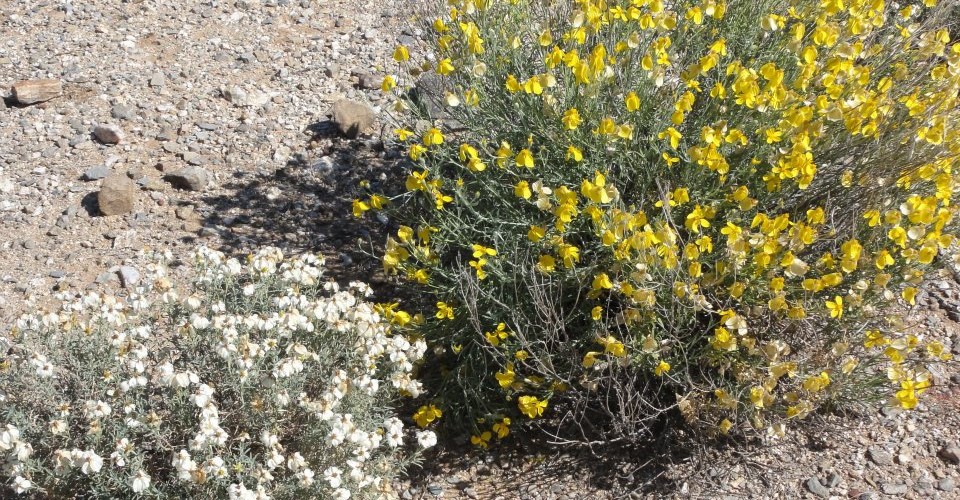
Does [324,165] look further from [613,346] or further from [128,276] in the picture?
[613,346]

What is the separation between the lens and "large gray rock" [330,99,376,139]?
5.06 m

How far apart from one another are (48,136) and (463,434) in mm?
2930

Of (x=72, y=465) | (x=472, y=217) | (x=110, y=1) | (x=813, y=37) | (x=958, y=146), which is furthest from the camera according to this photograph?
(x=110, y=1)

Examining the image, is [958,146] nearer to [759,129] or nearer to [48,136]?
[759,129]

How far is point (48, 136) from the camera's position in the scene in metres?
5.02

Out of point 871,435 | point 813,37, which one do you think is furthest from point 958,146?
point 871,435

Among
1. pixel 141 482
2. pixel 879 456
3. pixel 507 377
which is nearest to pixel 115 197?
pixel 141 482

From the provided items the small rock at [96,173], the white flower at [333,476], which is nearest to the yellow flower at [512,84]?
the white flower at [333,476]

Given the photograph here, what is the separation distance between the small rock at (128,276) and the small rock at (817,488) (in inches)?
118

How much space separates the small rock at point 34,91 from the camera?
5199mm

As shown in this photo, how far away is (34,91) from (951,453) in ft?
16.2

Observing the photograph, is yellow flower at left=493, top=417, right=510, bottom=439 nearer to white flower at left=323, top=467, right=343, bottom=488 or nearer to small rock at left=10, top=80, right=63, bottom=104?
white flower at left=323, top=467, right=343, bottom=488

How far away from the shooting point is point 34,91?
5219mm

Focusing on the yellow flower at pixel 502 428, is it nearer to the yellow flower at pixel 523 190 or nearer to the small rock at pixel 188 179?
the yellow flower at pixel 523 190
